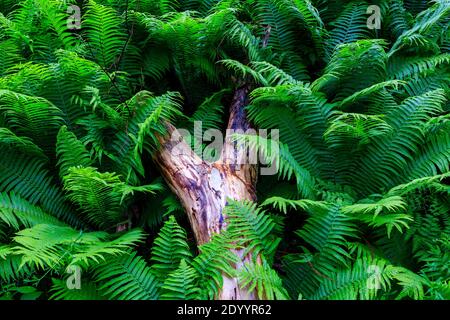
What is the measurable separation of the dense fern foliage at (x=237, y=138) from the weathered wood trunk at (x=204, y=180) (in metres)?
0.12

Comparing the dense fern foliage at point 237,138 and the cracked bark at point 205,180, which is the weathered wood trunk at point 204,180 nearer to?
the cracked bark at point 205,180

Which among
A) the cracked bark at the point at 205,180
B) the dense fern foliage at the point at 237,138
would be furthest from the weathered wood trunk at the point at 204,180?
the dense fern foliage at the point at 237,138

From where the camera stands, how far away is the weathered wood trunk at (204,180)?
2561 millimetres

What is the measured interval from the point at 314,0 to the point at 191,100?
158 cm

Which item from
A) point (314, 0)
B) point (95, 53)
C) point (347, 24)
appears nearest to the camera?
point (95, 53)

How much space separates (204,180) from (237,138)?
1.15 ft

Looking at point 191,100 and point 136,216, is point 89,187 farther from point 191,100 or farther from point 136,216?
point 191,100

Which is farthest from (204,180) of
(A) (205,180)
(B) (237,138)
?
(B) (237,138)

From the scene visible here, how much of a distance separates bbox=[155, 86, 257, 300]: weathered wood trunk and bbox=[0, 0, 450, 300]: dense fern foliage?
124 mm

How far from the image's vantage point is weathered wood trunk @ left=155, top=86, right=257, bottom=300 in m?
2.56

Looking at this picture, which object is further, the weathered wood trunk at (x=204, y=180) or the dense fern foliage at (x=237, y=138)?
the weathered wood trunk at (x=204, y=180)

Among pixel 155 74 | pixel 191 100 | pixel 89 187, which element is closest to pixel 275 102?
pixel 191 100

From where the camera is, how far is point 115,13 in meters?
3.54

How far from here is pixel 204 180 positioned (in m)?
2.72
